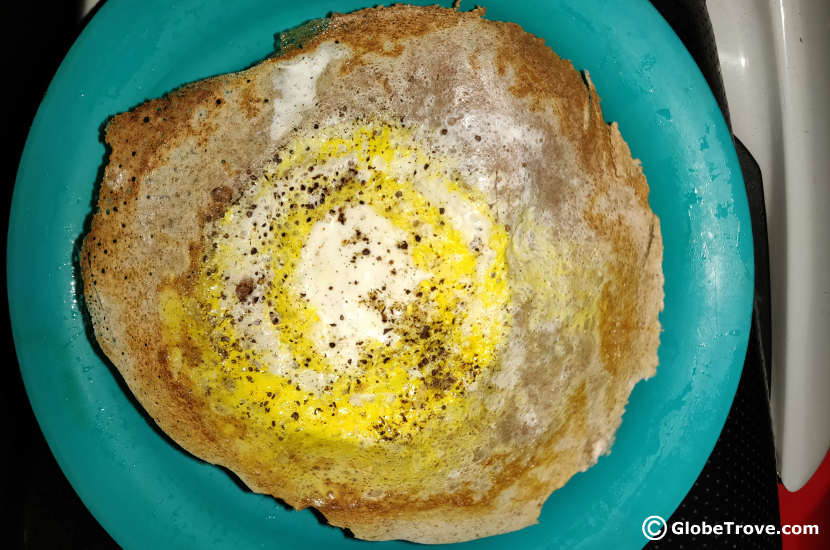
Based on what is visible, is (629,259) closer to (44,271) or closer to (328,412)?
(328,412)

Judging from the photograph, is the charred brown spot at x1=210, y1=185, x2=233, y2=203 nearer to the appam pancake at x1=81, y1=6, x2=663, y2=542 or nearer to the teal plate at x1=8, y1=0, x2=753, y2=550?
the appam pancake at x1=81, y1=6, x2=663, y2=542

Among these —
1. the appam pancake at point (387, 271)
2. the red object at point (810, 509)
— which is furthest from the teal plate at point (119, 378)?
the red object at point (810, 509)

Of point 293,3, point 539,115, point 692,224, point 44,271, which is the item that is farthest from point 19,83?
point 692,224

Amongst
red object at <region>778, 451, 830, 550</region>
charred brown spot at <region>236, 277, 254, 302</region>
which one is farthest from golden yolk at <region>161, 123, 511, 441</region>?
red object at <region>778, 451, 830, 550</region>

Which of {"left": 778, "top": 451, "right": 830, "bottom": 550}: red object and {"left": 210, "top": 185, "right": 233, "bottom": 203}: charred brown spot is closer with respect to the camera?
{"left": 210, "top": 185, "right": 233, "bottom": 203}: charred brown spot

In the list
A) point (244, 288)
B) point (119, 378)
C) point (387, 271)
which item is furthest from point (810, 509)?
point (119, 378)

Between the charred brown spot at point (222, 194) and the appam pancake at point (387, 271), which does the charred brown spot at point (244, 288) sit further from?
the charred brown spot at point (222, 194)
